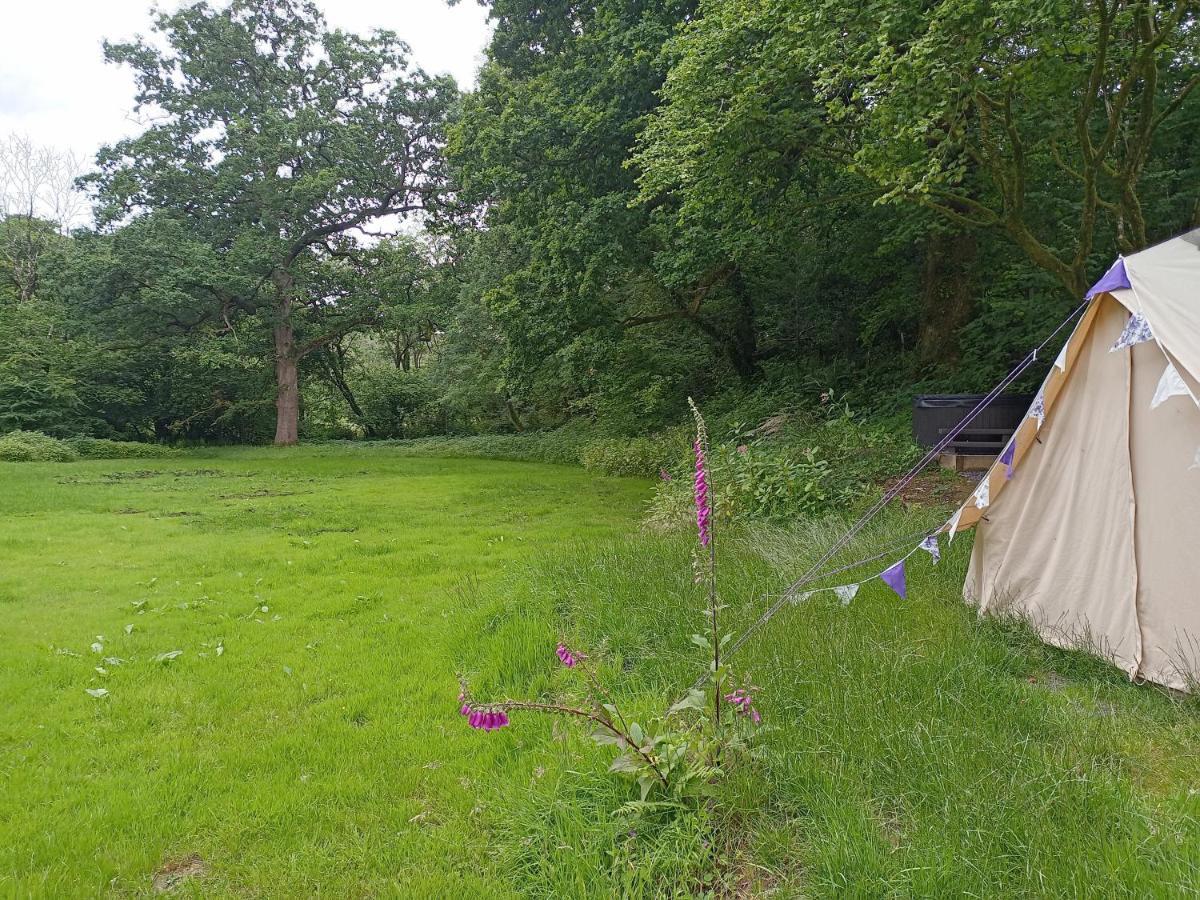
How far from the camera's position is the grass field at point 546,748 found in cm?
194

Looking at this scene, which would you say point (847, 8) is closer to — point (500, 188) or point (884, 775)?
point (884, 775)

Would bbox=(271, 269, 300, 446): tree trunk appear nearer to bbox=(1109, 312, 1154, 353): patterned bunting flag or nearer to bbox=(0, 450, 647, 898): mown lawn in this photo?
bbox=(0, 450, 647, 898): mown lawn

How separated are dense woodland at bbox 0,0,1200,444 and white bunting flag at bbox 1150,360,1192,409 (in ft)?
9.17

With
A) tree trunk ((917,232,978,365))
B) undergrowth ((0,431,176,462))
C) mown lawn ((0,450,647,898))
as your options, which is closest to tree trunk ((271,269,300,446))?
undergrowth ((0,431,176,462))

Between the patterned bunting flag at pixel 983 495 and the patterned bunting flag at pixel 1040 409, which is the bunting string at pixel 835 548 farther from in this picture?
the patterned bunting flag at pixel 983 495

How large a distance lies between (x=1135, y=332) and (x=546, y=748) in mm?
3186

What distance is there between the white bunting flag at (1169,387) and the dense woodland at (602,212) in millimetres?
2796

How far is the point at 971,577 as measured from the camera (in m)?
3.88

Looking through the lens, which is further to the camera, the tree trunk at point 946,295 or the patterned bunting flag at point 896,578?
the tree trunk at point 946,295

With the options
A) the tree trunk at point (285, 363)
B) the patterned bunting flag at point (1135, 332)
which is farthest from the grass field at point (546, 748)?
the tree trunk at point (285, 363)

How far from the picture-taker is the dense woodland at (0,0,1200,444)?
5.77 meters

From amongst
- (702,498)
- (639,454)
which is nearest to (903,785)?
(702,498)

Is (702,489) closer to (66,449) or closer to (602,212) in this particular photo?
(602,212)

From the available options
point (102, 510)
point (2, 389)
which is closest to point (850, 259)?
point (102, 510)
